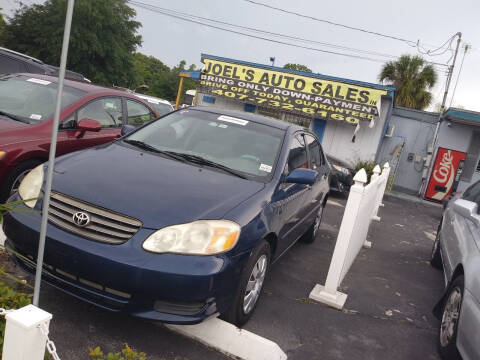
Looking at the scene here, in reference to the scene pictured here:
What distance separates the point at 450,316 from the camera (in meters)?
3.47

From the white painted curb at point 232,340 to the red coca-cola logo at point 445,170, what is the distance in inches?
580

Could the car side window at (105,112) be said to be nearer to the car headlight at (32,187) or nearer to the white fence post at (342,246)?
the car headlight at (32,187)

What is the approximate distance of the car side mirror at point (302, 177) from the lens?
3.77 meters

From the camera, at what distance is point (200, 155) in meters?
3.84

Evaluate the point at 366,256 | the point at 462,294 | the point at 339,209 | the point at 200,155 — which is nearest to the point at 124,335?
the point at 200,155

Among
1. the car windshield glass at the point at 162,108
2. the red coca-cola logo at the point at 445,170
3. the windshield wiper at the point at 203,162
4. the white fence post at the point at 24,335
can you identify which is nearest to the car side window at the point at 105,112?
the windshield wiper at the point at 203,162

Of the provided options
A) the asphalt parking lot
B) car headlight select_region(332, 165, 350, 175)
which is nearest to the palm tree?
car headlight select_region(332, 165, 350, 175)

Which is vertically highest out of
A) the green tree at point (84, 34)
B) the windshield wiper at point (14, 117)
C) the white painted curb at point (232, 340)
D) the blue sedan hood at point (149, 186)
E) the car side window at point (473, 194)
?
the green tree at point (84, 34)

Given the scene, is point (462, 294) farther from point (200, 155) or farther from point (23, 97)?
point (23, 97)

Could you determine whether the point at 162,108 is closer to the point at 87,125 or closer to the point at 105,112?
the point at 105,112

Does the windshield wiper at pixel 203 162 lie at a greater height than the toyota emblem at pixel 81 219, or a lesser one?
greater

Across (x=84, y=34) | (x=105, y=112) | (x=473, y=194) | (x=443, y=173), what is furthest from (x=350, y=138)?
(x=84, y=34)

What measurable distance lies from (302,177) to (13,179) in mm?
2855

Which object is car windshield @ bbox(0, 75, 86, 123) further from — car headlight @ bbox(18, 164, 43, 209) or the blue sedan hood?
car headlight @ bbox(18, 164, 43, 209)
